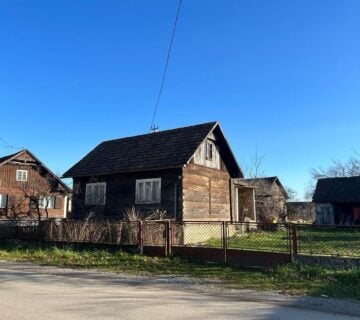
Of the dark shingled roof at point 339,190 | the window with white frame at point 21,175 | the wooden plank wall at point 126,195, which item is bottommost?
the wooden plank wall at point 126,195

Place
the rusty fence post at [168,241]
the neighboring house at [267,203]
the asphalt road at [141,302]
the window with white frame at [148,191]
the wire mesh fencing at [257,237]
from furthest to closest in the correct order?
the neighboring house at [267,203], the window with white frame at [148,191], the rusty fence post at [168,241], the wire mesh fencing at [257,237], the asphalt road at [141,302]

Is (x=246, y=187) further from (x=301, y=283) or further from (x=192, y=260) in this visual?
(x=301, y=283)

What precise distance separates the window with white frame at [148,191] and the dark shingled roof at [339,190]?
902 inches

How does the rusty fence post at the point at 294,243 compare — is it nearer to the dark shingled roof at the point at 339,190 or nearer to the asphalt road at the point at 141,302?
the asphalt road at the point at 141,302

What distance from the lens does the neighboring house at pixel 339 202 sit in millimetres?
39656

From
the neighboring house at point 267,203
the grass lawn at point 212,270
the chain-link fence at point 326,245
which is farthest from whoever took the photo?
the neighboring house at point 267,203

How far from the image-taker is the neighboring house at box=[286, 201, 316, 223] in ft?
183

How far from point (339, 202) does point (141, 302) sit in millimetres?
35621

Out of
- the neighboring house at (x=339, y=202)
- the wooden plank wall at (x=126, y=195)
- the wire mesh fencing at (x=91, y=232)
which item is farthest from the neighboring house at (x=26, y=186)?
the neighboring house at (x=339, y=202)

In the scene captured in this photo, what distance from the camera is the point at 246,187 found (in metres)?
31.2

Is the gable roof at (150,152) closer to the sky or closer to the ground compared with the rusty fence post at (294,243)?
closer to the sky

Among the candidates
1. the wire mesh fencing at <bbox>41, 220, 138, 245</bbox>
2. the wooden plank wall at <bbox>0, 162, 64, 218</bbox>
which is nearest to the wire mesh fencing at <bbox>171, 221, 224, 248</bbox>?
the wire mesh fencing at <bbox>41, 220, 138, 245</bbox>

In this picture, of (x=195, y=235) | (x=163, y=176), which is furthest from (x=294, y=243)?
(x=163, y=176)

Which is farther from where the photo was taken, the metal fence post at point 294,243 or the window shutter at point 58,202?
the window shutter at point 58,202
